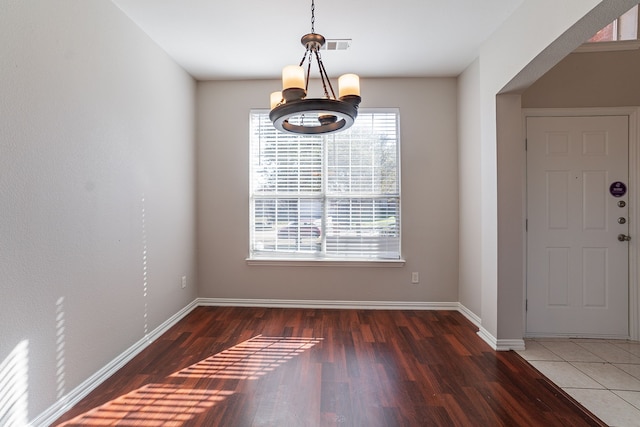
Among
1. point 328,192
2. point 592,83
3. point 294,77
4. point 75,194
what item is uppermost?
point 592,83

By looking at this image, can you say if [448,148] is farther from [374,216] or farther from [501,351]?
[501,351]

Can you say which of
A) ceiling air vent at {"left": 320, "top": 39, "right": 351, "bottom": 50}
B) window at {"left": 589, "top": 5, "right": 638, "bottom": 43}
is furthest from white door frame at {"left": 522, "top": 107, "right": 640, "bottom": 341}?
ceiling air vent at {"left": 320, "top": 39, "right": 351, "bottom": 50}

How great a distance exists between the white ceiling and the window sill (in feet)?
7.35

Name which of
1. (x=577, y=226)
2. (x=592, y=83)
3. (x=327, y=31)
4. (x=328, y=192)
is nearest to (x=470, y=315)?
(x=577, y=226)

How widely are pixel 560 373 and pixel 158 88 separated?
13.9ft

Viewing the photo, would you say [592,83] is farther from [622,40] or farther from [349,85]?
[349,85]

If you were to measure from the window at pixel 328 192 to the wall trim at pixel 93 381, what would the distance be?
4.54 ft

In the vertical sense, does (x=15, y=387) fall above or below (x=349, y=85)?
below

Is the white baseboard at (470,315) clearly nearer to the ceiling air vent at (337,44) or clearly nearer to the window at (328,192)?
the window at (328,192)

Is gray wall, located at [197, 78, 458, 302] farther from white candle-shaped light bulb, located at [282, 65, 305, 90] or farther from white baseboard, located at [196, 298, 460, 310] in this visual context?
white candle-shaped light bulb, located at [282, 65, 305, 90]

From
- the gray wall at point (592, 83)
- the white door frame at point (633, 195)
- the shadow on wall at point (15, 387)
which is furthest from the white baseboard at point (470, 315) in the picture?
the shadow on wall at point (15, 387)

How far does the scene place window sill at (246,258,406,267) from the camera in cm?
361

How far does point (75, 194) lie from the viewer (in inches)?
75.4

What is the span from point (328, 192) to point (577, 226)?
8.33 feet
